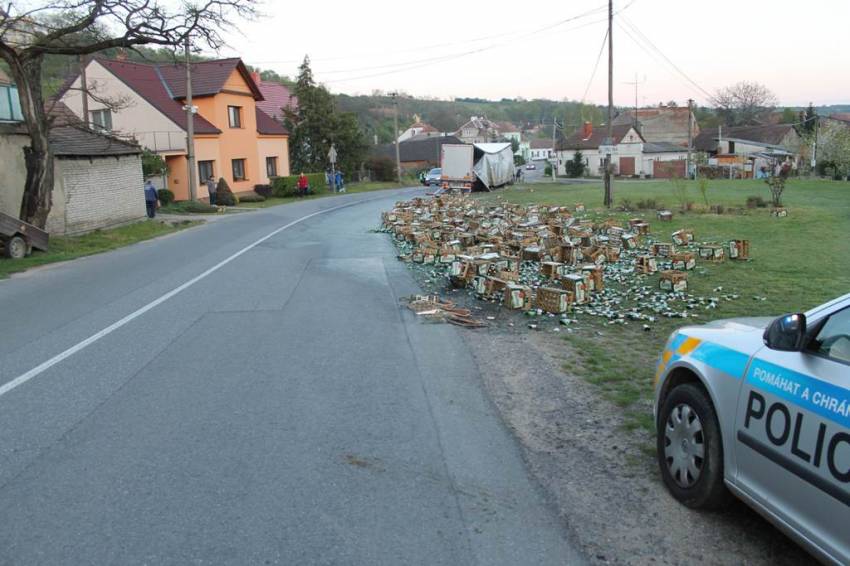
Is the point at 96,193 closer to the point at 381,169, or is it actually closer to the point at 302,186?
the point at 302,186

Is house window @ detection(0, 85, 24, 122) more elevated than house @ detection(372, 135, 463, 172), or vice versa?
house @ detection(372, 135, 463, 172)

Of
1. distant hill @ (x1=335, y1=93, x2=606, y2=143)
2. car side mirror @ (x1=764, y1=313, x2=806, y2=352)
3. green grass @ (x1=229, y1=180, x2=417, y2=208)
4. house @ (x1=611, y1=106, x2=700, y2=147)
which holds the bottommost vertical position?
car side mirror @ (x1=764, y1=313, x2=806, y2=352)

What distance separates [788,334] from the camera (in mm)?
3650

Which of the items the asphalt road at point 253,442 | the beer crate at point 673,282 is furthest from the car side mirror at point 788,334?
the beer crate at point 673,282

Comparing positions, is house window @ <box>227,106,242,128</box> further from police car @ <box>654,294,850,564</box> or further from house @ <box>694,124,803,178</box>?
house @ <box>694,124,803,178</box>

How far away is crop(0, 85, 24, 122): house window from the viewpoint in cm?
2089

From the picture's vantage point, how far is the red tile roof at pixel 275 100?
63156 millimetres

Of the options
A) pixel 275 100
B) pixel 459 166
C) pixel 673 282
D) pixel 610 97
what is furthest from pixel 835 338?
pixel 275 100

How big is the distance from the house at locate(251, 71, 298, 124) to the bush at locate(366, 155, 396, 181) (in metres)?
8.62

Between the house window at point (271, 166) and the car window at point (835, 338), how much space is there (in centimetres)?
4739

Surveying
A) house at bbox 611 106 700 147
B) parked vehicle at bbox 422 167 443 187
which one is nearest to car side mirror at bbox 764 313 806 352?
parked vehicle at bbox 422 167 443 187

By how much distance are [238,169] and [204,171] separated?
4.37m

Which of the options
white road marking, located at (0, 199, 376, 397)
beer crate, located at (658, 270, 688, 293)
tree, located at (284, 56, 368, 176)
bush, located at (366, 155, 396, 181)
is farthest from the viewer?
bush, located at (366, 155, 396, 181)

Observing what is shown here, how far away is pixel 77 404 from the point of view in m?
6.19
